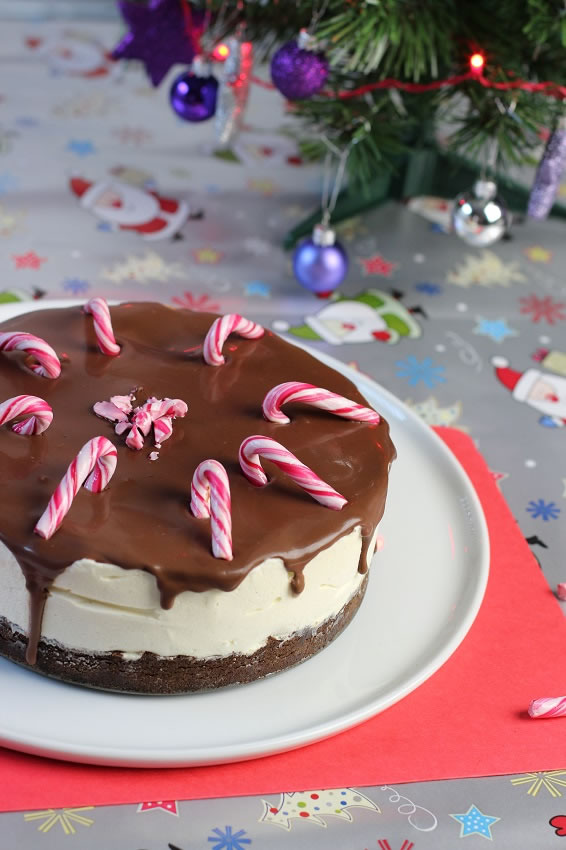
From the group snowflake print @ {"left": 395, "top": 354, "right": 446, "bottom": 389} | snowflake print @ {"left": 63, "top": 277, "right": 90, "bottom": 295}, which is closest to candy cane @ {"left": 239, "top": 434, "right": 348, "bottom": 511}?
snowflake print @ {"left": 395, "top": 354, "right": 446, "bottom": 389}

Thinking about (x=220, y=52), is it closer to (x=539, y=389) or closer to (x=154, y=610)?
(x=539, y=389)

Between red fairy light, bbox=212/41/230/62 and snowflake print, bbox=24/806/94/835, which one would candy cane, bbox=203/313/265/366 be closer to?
snowflake print, bbox=24/806/94/835

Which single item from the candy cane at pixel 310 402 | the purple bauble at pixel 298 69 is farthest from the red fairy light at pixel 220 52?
the candy cane at pixel 310 402

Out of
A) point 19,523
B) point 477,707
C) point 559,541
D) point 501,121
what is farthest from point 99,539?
point 501,121

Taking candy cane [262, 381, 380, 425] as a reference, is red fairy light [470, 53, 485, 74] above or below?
above

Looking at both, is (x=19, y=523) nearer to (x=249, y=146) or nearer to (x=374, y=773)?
(x=374, y=773)

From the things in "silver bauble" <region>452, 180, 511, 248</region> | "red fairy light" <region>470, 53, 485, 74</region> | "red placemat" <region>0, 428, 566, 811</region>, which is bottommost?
"red placemat" <region>0, 428, 566, 811</region>
